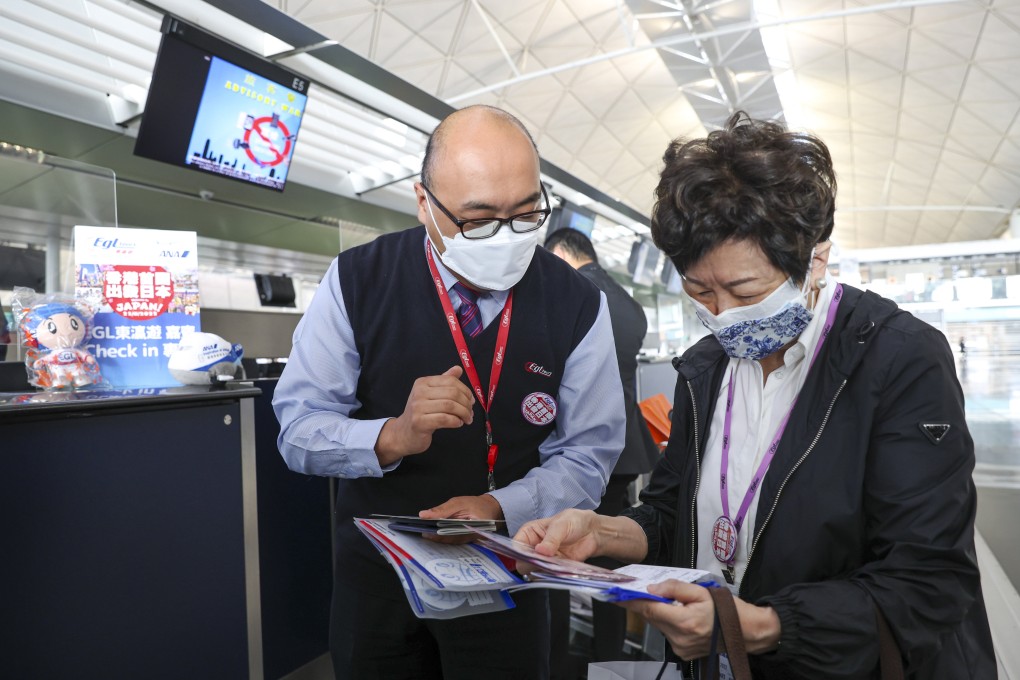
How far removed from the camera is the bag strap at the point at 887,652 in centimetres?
113

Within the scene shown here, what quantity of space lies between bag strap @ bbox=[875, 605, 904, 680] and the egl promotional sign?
2186 millimetres

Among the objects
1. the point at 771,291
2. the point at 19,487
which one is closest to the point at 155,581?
the point at 19,487

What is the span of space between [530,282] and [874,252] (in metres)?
4.94

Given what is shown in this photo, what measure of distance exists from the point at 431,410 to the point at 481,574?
382 mm

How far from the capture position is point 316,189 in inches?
366

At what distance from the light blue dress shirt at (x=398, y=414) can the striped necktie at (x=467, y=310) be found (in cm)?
2

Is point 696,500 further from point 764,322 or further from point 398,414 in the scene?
point 398,414

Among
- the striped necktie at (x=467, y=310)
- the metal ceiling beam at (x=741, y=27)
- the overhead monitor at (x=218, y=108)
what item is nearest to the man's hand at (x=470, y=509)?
the striped necktie at (x=467, y=310)

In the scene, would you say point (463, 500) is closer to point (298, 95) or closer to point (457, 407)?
point (457, 407)

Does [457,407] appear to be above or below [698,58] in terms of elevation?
below

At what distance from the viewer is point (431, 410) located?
143 cm

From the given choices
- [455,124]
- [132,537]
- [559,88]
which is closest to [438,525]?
[455,124]

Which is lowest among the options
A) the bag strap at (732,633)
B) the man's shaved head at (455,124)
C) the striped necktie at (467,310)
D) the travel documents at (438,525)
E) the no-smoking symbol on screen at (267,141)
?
the bag strap at (732,633)

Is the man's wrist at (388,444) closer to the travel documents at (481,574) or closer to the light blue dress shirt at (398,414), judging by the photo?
the light blue dress shirt at (398,414)
